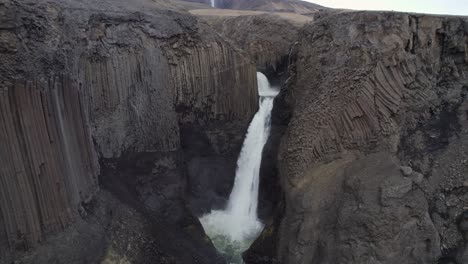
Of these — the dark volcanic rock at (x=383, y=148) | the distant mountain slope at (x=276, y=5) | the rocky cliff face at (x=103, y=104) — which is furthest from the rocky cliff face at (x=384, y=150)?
the distant mountain slope at (x=276, y=5)

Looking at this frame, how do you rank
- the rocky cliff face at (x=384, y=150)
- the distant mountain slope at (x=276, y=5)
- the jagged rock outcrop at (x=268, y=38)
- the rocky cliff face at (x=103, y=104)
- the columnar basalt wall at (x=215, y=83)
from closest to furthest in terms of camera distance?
the rocky cliff face at (x=103, y=104)
the rocky cliff face at (x=384, y=150)
the columnar basalt wall at (x=215, y=83)
the jagged rock outcrop at (x=268, y=38)
the distant mountain slope at (x=276, y=5)

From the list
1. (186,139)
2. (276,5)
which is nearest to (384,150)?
(186,139)

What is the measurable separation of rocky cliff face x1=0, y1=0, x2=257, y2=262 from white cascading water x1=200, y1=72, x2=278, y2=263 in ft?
1.77

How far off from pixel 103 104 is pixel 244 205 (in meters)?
5.35

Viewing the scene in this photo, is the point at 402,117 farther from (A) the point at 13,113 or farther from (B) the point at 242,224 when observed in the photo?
(A) the point at 13,113

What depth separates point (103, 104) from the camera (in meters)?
9.96

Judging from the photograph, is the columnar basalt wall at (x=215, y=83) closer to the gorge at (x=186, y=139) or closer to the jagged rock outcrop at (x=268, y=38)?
the gorge at (x=186, y=139)

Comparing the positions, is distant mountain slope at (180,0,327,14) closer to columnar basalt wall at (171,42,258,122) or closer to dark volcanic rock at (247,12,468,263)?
columnar basalt wall at (171,42,258,122)

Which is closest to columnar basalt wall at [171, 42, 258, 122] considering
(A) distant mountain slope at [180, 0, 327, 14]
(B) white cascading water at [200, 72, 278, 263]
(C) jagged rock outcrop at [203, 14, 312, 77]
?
(B) white cascading water at [200, 72, 278, 263]

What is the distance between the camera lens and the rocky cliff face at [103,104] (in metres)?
7.29

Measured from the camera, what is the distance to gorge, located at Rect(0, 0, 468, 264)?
25.0 feet

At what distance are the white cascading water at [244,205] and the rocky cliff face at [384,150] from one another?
1805mm

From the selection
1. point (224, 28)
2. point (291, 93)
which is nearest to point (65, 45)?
point (291, 93)

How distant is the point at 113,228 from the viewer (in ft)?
29.6
